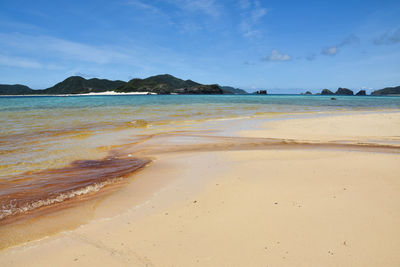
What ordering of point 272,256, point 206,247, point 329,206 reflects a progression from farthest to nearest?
point 329,206 < point 206,247 < point 272,256

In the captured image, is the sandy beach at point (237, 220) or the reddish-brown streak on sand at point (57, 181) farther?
the reddish-brown streak on sand at point (57, 181)

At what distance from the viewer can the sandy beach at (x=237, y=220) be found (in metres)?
3.04

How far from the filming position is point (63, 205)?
15.2 feet

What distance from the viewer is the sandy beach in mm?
3041

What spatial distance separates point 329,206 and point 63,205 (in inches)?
204

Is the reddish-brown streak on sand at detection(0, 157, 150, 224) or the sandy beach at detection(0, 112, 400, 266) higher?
the sandy beach at detection(0, 112, 400, 266)

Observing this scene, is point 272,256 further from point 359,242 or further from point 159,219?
point 159,219

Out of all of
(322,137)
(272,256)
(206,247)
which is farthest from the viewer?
(322,137)

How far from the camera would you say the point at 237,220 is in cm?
389

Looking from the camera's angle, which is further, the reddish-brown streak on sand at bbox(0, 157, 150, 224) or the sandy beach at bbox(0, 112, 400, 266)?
the reddish-brown streak on sand at bbox(0, 157, 150, 224)

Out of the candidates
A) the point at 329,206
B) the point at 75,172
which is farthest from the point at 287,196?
the point at 75,172

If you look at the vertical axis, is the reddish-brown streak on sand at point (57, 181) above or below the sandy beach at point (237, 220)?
below

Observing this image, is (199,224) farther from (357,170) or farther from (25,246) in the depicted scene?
(357,170)

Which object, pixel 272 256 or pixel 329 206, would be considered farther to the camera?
pixel 329 206
